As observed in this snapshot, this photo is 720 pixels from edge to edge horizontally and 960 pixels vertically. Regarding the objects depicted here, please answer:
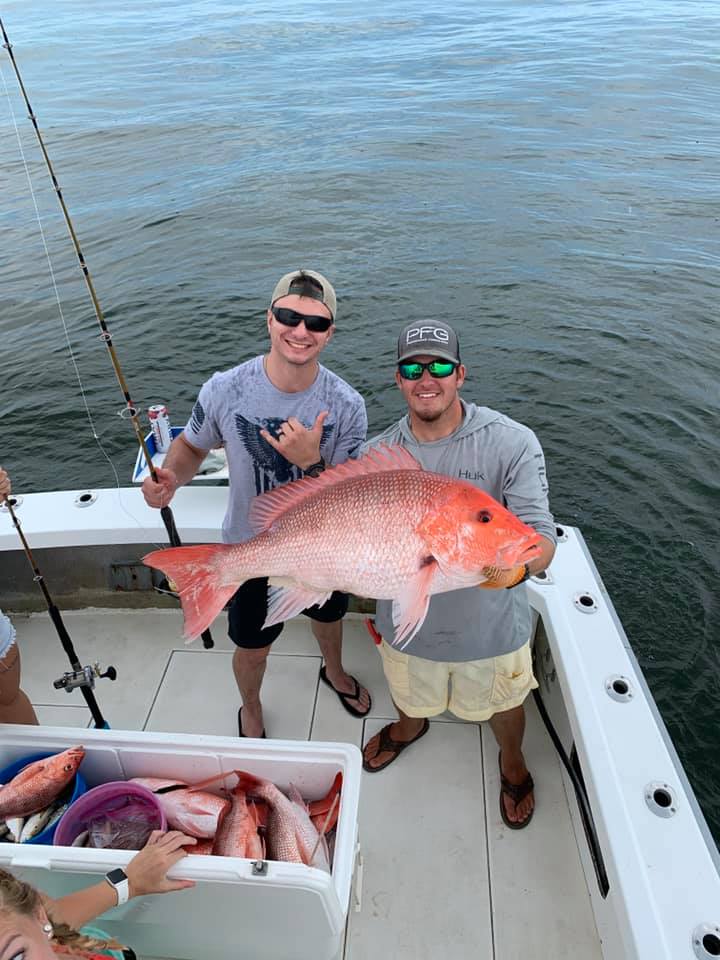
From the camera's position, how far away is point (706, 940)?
1.65 meters

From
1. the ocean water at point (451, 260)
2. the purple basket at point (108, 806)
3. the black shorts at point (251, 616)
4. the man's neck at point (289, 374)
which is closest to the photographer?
the purple basket at point (108, 806)

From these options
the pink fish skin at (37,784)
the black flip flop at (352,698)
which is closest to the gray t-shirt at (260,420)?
the pink fish skin at (37,784)

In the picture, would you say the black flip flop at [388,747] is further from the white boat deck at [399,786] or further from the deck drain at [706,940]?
the deck drain at [706,940]

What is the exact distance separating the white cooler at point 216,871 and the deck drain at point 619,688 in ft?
3.40

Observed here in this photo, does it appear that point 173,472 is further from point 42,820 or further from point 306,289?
point 42,820

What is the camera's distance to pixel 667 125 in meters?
14.3

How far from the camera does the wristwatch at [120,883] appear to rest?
5.24 ft

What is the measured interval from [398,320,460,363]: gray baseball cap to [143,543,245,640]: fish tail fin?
2.76 ft

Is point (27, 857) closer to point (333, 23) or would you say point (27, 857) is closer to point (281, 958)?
point (281, 958)

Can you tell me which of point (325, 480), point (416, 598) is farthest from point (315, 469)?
point (416, 598)

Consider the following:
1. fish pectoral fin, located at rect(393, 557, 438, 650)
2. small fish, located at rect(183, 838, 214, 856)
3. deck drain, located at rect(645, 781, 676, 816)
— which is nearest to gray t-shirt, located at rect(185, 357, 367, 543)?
fish pectoral fin, located at rect(393, 557, 438, 650)

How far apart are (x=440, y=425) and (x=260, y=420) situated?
26.2 inches

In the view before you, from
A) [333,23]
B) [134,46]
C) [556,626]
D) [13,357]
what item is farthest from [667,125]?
[134,46]

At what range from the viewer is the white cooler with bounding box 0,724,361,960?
1.64m
